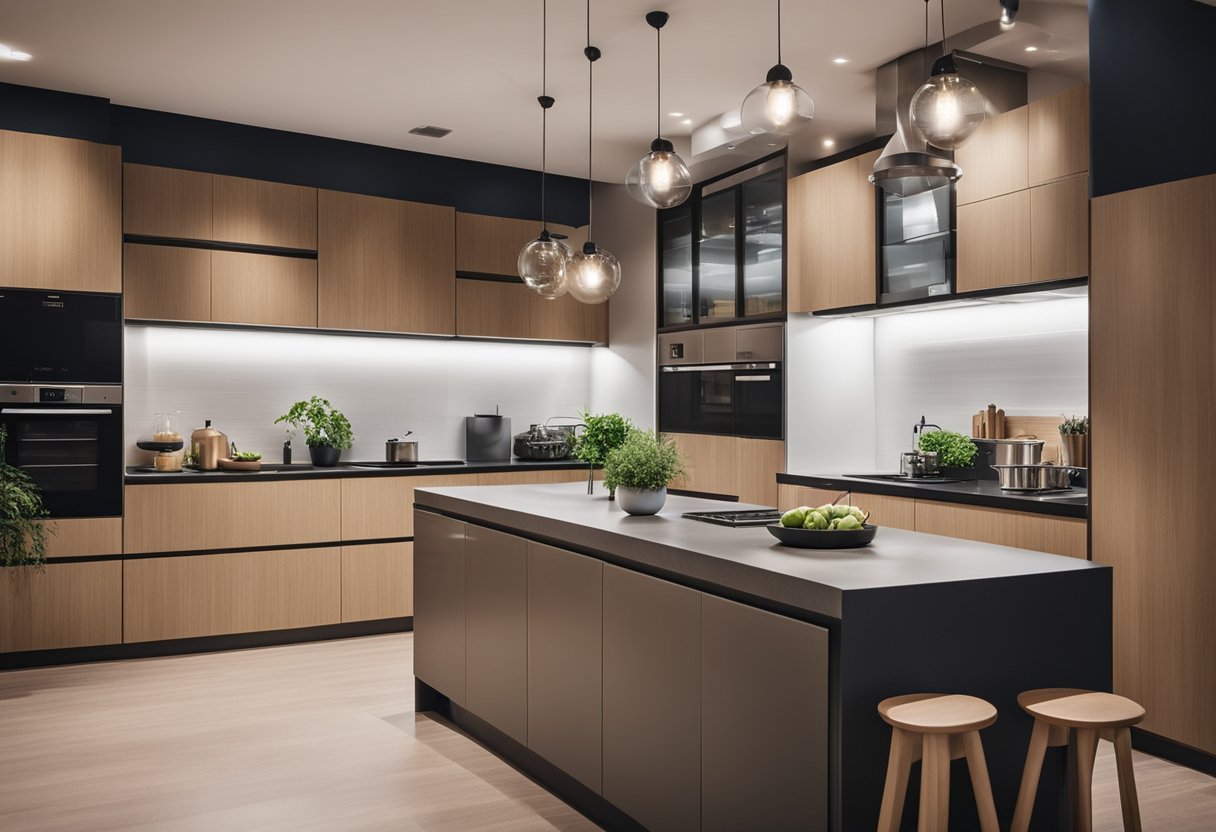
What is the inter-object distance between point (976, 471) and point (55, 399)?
4607 mm

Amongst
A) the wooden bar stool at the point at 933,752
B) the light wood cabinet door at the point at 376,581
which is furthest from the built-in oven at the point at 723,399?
the wooden bar stool at the point at 933,752

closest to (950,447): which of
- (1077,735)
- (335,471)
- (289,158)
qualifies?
(1077,735)

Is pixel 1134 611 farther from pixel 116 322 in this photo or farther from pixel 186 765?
pixel 116 322

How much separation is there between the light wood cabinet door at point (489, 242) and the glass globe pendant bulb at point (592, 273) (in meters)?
2.45

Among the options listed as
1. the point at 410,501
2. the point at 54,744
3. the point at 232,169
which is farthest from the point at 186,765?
the point at 232,169

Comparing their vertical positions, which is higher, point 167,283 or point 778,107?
point 778,107

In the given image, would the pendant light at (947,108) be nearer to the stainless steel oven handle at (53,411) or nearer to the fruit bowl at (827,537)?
the fruit bowl at (827,537)

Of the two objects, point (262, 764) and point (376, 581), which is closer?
point (262, 764)

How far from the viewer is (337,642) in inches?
213

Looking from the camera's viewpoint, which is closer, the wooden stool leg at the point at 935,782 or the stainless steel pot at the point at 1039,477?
the wooden stool leg at the point at 935,782

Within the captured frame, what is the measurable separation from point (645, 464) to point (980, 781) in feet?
5.00

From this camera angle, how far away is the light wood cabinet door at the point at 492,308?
6.21 meters

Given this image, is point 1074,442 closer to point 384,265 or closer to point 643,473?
point 643,473

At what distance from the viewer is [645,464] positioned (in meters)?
3.23
